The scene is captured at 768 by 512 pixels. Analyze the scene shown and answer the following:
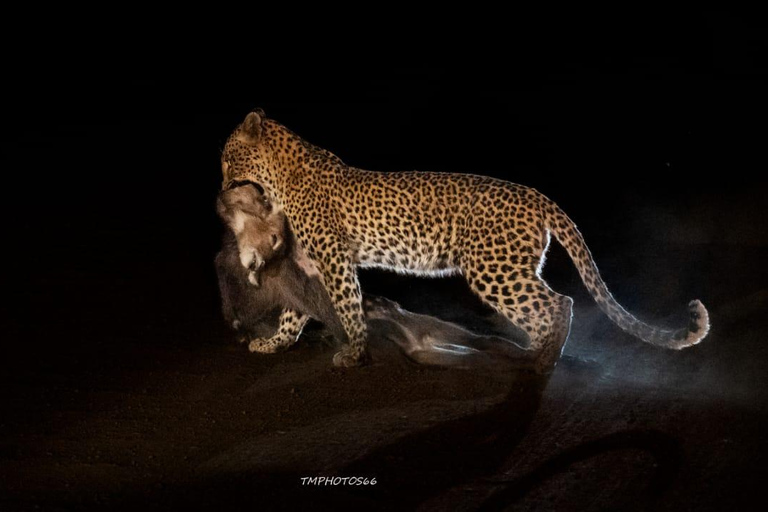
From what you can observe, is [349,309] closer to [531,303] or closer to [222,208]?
[222,208]

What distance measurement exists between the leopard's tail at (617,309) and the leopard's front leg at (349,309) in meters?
1.51

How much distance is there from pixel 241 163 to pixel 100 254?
3285 mm

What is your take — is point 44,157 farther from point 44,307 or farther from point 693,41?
point 693,41

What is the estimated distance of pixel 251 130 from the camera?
7379 mm

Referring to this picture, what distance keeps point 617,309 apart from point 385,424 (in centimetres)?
165

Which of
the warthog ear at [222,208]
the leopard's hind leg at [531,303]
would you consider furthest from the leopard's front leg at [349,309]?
the leopard's hind leg at [531,303]

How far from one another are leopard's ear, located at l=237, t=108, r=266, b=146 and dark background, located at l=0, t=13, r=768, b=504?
162 centimetres

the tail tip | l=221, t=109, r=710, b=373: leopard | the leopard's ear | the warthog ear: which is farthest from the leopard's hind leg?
the leopard's ear

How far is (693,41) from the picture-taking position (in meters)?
21.8

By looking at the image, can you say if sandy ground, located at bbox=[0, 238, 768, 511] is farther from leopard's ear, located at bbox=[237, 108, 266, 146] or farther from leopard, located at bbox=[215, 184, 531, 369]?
leopard's ear, located at bbox=[237, 108, 266, 146]

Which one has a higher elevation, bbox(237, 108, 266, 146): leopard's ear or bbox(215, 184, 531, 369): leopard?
bbox(237, 108, 266, 146): leopard's ear

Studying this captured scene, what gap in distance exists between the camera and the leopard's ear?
290 inches

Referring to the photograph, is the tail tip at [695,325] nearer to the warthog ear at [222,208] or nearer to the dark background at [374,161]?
the dark background at [374,161]

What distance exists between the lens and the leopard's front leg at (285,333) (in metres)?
7.26
